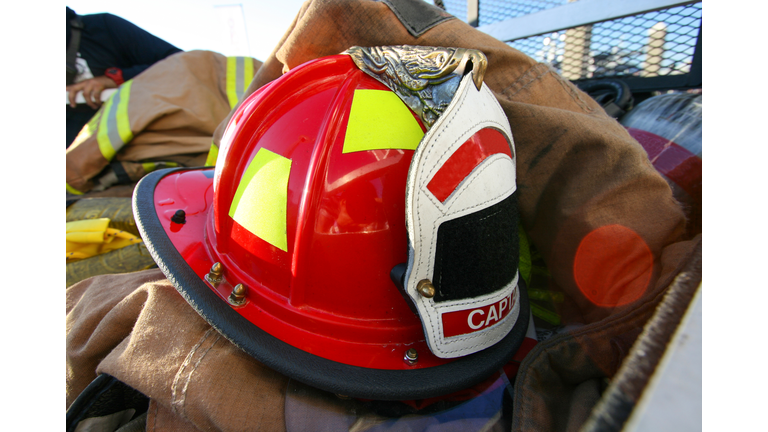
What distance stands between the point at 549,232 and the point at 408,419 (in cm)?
72

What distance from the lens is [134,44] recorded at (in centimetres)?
276

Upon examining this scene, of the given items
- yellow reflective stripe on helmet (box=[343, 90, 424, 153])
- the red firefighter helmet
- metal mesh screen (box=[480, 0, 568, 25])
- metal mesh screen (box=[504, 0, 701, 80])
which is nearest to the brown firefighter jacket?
the red firefighter helmet

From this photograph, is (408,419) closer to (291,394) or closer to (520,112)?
→ (291,394)

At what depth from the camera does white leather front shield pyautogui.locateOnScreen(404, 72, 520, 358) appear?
26.2 inches

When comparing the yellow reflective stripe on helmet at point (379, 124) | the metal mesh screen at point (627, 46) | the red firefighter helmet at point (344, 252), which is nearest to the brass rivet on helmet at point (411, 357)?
the red firefighter helmet at point (344, 252)

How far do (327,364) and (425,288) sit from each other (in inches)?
11.0

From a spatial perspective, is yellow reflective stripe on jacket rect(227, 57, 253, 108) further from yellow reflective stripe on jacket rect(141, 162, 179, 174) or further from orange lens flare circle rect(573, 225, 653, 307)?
orange lens flare circle rect(573, 225, 653, 307)

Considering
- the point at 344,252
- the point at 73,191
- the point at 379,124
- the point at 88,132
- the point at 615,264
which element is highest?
the point at 379,124

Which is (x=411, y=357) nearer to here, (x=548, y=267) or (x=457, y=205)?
(x=457, y=205)

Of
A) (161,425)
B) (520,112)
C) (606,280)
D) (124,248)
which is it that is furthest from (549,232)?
(124,248)

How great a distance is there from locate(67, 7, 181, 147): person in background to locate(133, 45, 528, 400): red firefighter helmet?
2.40 metres

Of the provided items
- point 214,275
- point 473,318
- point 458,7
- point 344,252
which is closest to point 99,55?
point 458,7

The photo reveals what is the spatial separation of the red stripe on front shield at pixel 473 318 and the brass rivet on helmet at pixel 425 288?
8 centimetres

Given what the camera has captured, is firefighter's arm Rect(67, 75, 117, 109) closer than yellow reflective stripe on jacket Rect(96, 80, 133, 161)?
No
